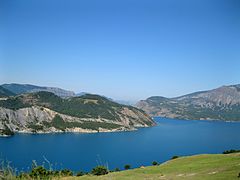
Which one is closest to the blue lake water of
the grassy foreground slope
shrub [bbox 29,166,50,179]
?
the grassy foreground slope

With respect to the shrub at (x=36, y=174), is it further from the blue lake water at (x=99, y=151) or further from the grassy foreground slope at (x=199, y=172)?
the blue lake water at (x=99, y=151)

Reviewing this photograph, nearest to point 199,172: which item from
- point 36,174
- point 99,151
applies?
point 36,174

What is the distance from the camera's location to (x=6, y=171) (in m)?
4.20

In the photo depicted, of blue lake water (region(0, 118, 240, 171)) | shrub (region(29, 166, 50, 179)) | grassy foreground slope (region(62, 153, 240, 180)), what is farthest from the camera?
blue lake water (region(0, 118, 240, 171))

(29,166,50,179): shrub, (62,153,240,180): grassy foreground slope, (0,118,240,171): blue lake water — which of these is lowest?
(0,118,240,171): blue lake water

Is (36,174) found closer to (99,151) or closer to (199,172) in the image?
(199,172)

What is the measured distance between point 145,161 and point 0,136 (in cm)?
10835

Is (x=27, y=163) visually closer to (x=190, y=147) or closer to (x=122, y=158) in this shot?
(x=122, y=158)

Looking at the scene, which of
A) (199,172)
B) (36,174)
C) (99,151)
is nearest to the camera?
(36,174)

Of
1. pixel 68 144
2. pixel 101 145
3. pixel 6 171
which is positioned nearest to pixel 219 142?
pixel 101 145

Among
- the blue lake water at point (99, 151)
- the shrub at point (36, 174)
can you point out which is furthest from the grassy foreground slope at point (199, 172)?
the blue lake water at point (99, 151)

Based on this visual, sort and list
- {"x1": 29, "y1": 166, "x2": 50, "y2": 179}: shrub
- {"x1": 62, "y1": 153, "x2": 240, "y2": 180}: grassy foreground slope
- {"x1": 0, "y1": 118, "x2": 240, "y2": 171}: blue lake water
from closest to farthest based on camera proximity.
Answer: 1. {"x1": 29, "y1": 166, "x2": 50, "y2": 179}: shrub
2. {"x1": 62, "y1": 153, "x2": 240, "y2": 180}: grassy foreground slope
3. {"x1": 0, "y1": 118, "x2": 240, "y2": 171}: blue lake water

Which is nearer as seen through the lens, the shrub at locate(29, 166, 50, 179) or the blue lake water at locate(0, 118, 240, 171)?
the shrub at locate(29, 166, 50, 179)

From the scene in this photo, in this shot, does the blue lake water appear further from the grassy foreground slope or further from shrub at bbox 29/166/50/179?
shrub at bbox 29/166/50/179
